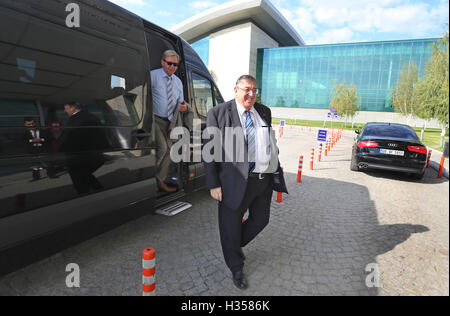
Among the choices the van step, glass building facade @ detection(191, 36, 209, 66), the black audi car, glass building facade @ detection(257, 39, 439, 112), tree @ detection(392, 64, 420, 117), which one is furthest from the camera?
glass building facade @ detection(191, 36, 209, 66)

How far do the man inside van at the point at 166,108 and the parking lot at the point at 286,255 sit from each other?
0.95 metres

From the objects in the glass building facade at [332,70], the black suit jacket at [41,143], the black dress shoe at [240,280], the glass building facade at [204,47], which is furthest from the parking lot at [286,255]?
the glass building facade at [204,47]

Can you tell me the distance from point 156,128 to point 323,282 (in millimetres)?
2887

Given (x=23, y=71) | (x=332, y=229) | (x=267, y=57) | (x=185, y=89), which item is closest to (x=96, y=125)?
(x=23, y=71)

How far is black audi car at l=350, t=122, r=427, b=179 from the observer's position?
6.80m

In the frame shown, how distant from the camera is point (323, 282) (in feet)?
8.99

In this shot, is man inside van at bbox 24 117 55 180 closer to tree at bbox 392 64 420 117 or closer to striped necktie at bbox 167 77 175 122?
striped necktie at bbox 167 77 175 122

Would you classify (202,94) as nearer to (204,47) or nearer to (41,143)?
(41,143)

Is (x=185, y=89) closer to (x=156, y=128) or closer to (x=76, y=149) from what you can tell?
Result: (x=156, y=128)

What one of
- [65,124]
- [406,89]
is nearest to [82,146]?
[65,124]

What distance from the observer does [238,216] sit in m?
2.67

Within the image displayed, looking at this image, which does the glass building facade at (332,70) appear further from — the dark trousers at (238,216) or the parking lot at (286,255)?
the dark trousers at (238,216)

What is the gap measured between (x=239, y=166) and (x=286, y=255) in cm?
145

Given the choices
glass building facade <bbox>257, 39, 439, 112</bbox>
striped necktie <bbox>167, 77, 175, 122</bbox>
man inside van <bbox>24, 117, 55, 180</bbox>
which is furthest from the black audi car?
glass building facade <bbox>257, 39, 439, 112</bbox>
